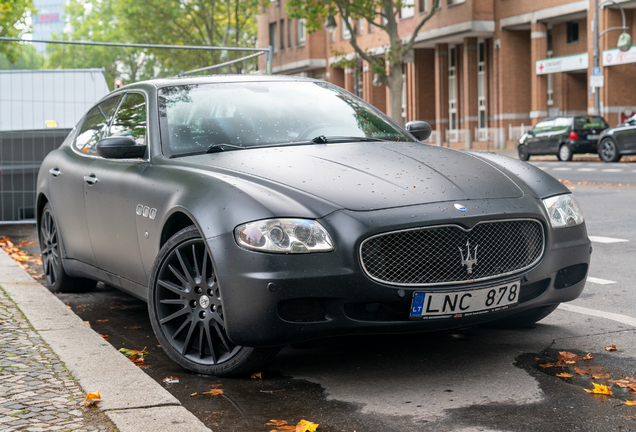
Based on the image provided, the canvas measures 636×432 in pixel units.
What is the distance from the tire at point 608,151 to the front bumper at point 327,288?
23351mm

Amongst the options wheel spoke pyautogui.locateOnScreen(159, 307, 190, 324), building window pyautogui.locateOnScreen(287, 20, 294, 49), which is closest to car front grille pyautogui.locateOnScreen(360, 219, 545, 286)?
wheel spoke pyautogui.locateOnScreen(159, 307, 190, 324)

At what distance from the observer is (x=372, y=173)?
4.30 metres

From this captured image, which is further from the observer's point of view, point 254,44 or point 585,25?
point 254,44

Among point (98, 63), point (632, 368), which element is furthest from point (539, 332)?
point (98, 63)

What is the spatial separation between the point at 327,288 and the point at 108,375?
3.77ft

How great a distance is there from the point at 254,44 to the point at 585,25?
34.6 metres

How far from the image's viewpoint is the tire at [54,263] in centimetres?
671

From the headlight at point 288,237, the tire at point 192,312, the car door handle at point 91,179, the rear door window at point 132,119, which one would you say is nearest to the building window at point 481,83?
the rear door window at point 132,119

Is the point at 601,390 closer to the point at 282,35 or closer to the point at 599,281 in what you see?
the point at 599,281

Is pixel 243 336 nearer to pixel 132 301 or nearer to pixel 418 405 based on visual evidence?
pixel 418 405

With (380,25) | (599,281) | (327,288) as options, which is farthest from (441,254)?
(380,25)

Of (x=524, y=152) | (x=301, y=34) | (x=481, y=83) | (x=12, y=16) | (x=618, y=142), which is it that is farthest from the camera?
(x=301, y=34)

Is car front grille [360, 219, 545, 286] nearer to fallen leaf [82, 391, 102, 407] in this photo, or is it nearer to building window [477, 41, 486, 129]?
fallen leaf [82, 391, 102, 407]

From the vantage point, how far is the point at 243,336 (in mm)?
3914
